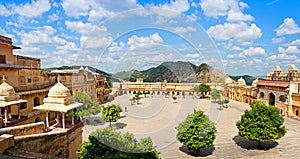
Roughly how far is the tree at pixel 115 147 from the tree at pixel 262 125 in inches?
333

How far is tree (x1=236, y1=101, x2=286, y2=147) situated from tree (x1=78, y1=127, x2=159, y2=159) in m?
8.45

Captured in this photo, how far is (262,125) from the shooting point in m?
12.9

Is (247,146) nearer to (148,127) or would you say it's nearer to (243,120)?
(243,120)

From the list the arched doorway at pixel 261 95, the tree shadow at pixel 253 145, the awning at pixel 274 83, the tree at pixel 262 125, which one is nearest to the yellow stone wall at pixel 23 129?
the tree at pixel 262 125

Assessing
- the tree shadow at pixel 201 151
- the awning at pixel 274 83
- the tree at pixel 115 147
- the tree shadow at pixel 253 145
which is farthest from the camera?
the awning at pixel 274 83

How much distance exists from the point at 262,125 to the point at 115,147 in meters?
10.2

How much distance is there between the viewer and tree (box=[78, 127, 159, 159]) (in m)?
6.53

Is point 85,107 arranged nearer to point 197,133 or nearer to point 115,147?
point 197,133

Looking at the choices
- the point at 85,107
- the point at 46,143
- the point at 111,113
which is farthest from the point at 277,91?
the point at 46,143

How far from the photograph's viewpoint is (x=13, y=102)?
32.8 feet

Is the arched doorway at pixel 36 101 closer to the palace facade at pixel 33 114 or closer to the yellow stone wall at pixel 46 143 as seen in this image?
the palace facade at pixel 33 114

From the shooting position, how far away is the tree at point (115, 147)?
653 centimetres

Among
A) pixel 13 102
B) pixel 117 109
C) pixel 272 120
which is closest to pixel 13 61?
pixel 13 102

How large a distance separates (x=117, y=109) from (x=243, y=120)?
9.33 meters
